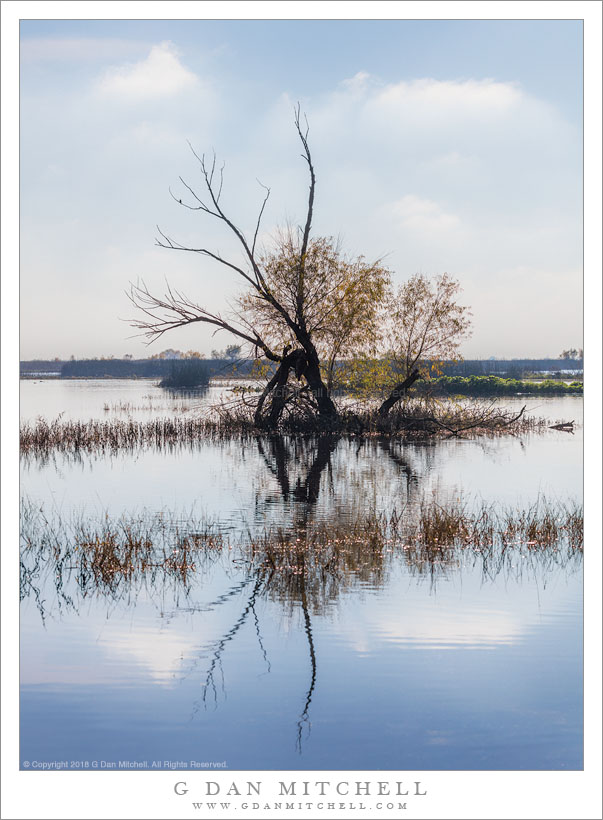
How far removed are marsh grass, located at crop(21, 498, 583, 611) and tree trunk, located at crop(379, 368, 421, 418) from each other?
59.3ft

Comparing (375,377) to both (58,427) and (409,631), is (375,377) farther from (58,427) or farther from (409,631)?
(409,631)

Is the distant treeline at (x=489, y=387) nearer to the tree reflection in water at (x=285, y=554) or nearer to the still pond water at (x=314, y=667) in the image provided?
the tree reflection in water at (x=285, y=554)

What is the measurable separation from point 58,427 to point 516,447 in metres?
17.8

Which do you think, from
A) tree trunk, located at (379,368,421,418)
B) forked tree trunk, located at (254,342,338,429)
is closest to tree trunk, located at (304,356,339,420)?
forked tree trunk, located at (254,342,338,429)

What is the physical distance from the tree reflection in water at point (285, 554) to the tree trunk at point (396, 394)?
1700 cm

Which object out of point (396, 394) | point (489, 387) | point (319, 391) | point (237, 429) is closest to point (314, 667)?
point (319, 391)

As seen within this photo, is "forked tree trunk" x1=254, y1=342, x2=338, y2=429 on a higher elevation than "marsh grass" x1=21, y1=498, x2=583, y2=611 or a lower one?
higher

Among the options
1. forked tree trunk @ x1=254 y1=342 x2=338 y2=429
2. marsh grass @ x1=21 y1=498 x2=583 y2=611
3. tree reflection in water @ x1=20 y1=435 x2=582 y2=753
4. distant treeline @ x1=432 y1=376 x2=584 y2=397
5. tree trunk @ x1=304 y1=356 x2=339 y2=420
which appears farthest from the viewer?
distant treeline @ x1=432 y1=376 x2=584 y2=397

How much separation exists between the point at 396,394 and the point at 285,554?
2280 cm

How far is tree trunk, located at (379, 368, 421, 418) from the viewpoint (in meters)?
33.2

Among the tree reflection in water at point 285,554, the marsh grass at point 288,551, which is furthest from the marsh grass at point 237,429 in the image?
the marsh grass at point 288,551

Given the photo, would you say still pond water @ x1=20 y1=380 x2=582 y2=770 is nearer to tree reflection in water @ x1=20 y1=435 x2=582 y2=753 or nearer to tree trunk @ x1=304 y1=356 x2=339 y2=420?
tree reflection in water @ x1=20 y1=435 x2=582 y2=753

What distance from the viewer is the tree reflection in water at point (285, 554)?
10.1 m

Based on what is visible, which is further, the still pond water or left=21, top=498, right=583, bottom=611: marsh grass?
left=21, top=498, right=583, bottom=611: marsh grass
